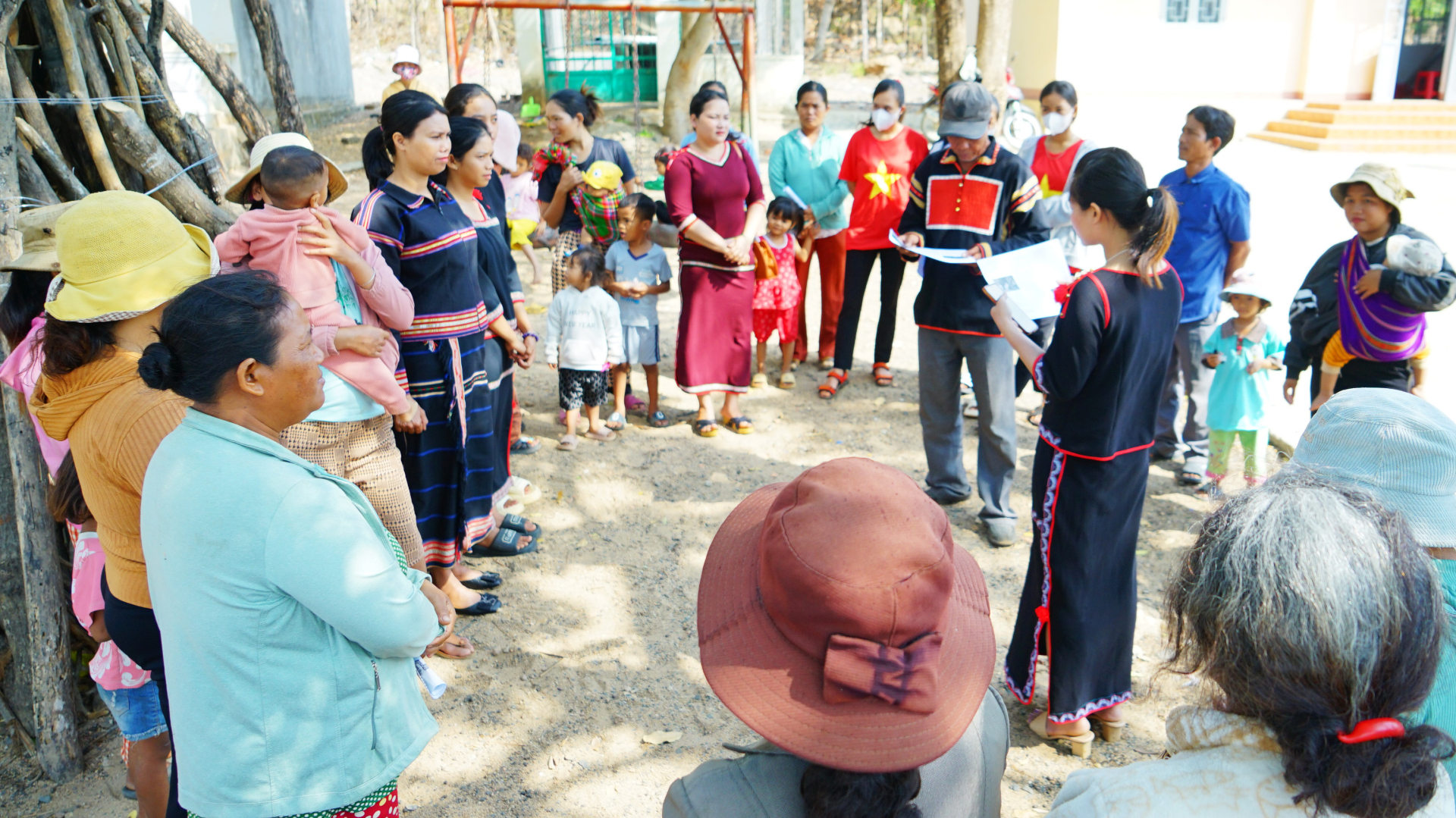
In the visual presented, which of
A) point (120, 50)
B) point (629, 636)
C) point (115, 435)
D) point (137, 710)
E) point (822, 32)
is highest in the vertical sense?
point (822, 32)

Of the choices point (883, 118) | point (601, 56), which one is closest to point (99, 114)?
point (883, 118)

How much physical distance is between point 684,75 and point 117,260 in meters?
12.2

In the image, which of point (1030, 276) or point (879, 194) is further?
point (879, 194)

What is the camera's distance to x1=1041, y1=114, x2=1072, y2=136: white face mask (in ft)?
17.9

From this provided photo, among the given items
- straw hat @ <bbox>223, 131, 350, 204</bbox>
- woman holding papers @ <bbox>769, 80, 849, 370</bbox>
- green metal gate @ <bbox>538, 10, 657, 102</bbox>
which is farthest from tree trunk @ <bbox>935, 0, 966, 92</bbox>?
green metal gate @ <bbox>538, 10, 657, 102</bbox>

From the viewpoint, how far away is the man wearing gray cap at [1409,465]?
155cm

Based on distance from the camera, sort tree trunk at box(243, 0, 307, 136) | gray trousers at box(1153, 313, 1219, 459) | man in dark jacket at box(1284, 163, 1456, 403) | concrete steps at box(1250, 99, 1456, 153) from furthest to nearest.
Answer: concrete steps at box(1250, 99, 1456, 153), gray trousers at box(1153, 313, 1219, 459), tree trunk at box(243, 0, 307, 136), man in dark jacket at box(1284, 163, 1456, 403)

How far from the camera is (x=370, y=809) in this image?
5.82ft

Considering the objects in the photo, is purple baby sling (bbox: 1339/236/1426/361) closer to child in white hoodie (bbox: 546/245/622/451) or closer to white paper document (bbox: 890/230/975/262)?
white paper document (bbox: 890/230/975/262)

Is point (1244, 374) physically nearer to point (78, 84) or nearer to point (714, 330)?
point (714, 330)

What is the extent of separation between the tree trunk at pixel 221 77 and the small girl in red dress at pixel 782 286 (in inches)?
114

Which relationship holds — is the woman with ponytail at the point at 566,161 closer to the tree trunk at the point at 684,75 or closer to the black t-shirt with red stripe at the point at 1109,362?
the black t-shirt with red stripe at the point at 1109,362

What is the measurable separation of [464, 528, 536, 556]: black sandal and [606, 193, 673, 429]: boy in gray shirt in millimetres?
1404

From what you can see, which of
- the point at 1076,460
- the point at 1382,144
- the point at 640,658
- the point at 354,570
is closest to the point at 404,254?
the point at 640,658
